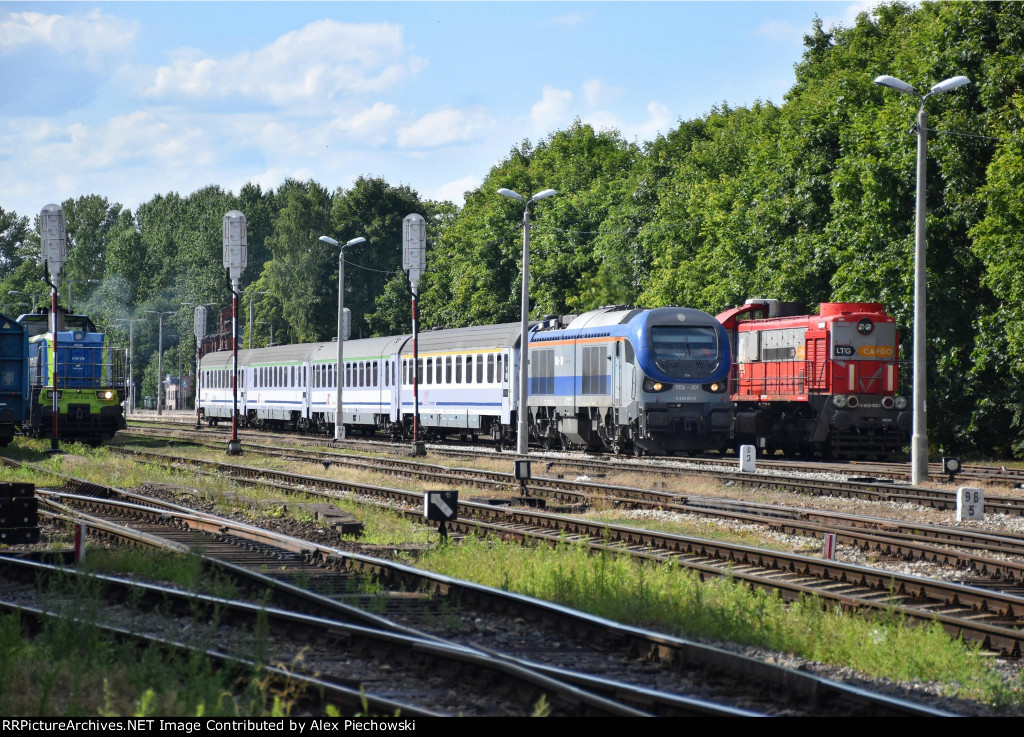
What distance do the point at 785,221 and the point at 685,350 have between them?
54.9 ft

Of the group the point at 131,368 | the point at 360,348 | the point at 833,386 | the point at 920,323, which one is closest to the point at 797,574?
the point at 920,323

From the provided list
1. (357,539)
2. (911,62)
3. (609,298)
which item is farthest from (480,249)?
(357,539)

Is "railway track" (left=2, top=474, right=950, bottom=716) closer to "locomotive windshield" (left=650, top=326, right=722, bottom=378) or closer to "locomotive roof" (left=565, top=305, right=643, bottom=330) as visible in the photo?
"locomotive windshield" (left=650, top=326, right=722, bottom=378)

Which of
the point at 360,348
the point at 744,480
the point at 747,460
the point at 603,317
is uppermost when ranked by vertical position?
the point at 603,317

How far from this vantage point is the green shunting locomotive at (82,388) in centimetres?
3675

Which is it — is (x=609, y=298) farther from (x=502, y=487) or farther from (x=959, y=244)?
(x=959, y=244)

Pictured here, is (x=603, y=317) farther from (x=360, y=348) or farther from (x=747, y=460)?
(x=360, y=348)

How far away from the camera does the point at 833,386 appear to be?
105 feet

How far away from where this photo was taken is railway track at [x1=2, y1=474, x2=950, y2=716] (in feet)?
23.5

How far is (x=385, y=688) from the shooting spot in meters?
7.90

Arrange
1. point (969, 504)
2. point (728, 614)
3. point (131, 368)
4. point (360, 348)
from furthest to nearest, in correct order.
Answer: point (131, 368) < point (360, 348) < point (969, 504) < point (728, 614)

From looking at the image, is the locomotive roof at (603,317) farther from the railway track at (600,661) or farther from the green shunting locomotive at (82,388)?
the railway track at (600,661)

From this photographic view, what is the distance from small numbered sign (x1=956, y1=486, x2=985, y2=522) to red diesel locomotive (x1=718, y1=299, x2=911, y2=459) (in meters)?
14.3

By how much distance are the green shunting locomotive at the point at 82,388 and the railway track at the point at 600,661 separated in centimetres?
2547
